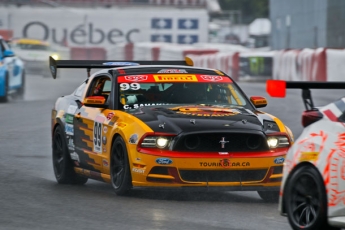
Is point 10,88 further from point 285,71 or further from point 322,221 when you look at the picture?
point 322,221

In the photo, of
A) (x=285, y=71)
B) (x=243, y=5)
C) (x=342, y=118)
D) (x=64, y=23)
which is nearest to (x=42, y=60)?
(x=285, y=71)

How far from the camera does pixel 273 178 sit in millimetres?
9727

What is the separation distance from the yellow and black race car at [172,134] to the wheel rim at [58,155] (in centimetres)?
10

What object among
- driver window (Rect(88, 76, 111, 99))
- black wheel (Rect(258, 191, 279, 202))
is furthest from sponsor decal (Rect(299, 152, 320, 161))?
driver window (Rect(88, 76, 111, 99))

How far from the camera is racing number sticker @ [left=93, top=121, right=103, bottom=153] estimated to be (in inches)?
413

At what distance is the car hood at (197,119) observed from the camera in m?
9.63

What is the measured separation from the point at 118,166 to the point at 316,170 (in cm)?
311

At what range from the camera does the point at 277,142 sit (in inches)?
386

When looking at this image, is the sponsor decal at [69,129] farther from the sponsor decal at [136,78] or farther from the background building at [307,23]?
the background building at [307,23]

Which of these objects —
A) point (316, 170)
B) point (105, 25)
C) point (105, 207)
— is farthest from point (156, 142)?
point (105, 25)

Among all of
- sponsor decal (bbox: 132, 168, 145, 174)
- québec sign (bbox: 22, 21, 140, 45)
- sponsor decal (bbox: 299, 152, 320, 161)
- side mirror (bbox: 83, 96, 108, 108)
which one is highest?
sponsor decal (bbox: 299, 152, 320, 161)

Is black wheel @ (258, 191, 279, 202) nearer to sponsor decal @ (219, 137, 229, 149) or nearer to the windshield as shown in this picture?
sponsor decal @ (219, 137, 229, 149)

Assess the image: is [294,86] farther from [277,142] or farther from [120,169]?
[120,169]


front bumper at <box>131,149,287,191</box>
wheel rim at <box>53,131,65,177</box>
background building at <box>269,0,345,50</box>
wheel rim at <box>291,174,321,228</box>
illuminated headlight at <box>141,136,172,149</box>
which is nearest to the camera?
Answer: wheel rim at <box>291,174,321,228</box>
